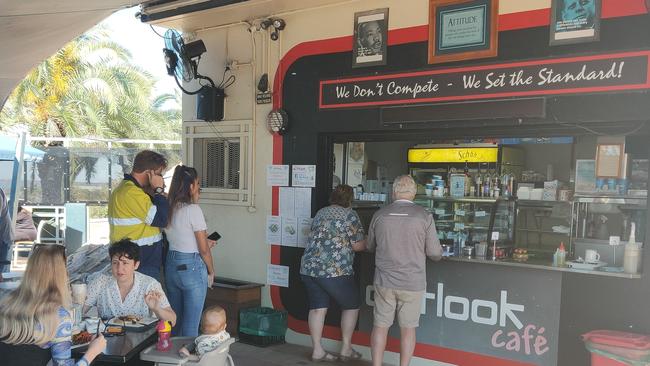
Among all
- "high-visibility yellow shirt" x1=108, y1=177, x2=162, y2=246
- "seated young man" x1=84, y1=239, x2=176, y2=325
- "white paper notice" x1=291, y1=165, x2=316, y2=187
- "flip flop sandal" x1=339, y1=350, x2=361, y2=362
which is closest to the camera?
"seated young man" x1=84, y1=239, x2=176, y2=325

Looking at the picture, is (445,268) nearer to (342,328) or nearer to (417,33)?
(342,328)

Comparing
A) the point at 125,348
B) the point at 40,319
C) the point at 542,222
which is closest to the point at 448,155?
the point at 542,222

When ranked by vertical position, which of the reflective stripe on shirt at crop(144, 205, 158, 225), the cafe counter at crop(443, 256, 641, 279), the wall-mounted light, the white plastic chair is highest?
the wall-mounted light

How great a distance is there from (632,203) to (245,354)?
3.39 m

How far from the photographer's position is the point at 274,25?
5.39 metres

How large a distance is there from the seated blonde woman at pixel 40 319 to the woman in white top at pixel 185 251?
1.53m

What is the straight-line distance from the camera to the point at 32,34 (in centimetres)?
468

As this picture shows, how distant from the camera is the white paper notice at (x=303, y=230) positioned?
207 inches

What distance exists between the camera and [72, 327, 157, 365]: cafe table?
2.61 m

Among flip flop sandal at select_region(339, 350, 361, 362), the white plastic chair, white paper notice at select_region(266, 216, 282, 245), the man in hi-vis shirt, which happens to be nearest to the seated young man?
the white plastic chair

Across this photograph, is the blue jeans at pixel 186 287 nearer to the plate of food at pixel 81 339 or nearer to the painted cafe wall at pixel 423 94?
the plate of food at pixel 81 339

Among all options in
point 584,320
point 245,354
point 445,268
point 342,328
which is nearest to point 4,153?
point 245,354

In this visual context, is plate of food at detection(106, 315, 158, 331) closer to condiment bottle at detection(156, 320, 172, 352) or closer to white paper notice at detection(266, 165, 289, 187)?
condiment bottle at detection(156, 320, 172, 352)

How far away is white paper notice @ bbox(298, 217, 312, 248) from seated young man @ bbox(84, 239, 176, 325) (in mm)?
2213
